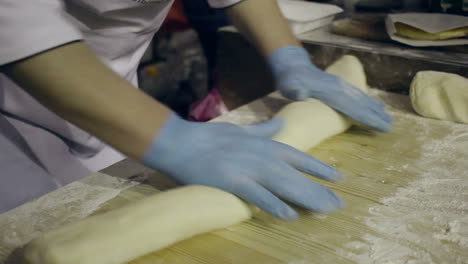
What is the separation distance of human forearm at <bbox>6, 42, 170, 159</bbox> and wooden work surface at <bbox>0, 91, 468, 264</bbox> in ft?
0.57

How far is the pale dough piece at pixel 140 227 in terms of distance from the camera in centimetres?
75

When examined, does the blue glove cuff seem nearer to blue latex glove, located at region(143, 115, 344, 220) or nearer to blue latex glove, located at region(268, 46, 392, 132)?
blue latex glove, located at region(268, 46, 392, 132)

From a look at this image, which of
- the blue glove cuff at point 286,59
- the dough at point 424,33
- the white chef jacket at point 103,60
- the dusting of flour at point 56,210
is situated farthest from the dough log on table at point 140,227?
the dough at point 424,33

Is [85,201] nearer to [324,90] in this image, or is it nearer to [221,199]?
[221,199]

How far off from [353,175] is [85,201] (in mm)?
597

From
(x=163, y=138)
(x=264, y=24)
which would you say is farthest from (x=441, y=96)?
(x=163, y=138)

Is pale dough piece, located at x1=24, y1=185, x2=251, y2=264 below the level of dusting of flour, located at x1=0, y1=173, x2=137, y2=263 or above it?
above

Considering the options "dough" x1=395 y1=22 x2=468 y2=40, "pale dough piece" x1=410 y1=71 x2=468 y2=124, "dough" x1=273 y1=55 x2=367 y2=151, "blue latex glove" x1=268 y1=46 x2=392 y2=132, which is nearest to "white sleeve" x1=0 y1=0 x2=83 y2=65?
"dough" x1=273 y1=55 x2=367 y2=151

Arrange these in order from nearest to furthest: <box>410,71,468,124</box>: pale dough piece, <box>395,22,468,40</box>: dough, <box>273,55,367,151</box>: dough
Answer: <box>273,55,367,151</box>: dough, <box>410,71,468,124</box>: pale dough piece, <box>395,22,468,40</box>: dough

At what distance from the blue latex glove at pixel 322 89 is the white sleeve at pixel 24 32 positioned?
646mm

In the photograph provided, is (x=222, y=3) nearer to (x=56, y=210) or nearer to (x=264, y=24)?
(x=264, y=24)

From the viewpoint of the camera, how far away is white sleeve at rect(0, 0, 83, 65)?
32.7 inches

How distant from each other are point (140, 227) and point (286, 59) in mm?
729

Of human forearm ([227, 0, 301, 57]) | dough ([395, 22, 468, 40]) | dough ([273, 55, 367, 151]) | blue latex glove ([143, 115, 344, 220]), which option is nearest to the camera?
blue latex glove ([143, 115, 344, 220])
